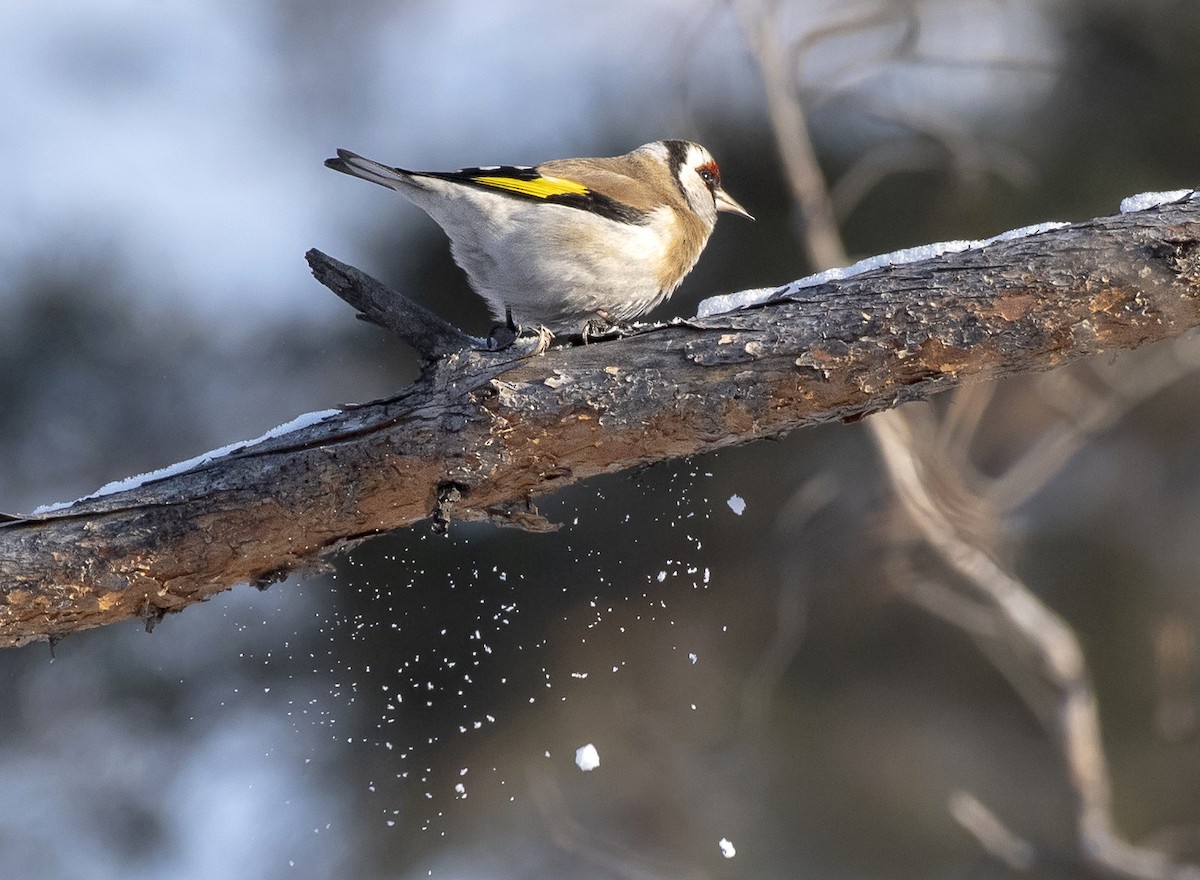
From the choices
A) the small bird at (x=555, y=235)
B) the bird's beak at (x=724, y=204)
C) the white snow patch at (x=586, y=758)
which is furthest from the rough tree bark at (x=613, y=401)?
the white snow patch at (x=586, y=758)

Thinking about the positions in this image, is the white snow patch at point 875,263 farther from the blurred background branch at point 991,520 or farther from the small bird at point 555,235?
the blurred background branch at point 991,520

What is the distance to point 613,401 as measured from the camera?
2.11m

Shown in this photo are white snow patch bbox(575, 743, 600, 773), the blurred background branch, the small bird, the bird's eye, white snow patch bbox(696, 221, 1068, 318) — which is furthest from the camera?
the blurred background branch

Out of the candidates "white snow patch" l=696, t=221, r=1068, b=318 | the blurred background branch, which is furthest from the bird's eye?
the blurred background branch

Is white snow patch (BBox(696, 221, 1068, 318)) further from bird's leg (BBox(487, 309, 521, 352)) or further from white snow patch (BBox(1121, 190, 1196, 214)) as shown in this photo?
bird's leg (BBox(487, 309, 521, 352))

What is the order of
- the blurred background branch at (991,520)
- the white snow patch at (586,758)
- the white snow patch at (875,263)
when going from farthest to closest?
1. the blurred background branch at (991,520)
2. the white snow patch at (586,758)
3. the white snow patch at (875,263)

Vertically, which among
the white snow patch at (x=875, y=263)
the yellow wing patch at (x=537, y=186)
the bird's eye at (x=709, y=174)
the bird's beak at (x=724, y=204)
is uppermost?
the bird's eye at (x=709, y=174)

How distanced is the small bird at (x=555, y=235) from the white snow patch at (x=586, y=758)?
277 centimetres

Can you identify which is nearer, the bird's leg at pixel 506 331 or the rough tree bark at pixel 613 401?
the rough tree bark at pixel 613 401

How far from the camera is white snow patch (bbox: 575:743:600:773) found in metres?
5.09

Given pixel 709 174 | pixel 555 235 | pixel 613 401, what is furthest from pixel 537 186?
pixel 709 174

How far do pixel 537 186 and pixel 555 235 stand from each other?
196 mm

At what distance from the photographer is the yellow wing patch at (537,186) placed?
9.09ft

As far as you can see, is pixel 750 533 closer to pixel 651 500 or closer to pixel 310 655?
pixel 651 500
